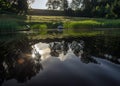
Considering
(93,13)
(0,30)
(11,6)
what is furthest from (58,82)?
(93,13)

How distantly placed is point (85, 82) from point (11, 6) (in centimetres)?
6701

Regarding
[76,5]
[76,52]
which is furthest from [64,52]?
[76,5]

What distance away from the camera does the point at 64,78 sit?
194 inches

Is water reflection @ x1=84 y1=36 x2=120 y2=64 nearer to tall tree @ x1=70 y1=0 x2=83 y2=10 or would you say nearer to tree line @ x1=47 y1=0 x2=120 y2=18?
tree line @ x1=47 y1=0 x2=120 y2=18

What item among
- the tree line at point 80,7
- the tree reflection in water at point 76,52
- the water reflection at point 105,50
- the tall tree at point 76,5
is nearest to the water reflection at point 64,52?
the tree reflection in water at point 76,52

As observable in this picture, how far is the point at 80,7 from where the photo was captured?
87.2m

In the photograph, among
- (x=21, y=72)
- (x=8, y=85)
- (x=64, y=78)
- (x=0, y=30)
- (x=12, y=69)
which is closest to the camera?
(x=8, y=85)

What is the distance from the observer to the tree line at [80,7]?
→ 67812mm

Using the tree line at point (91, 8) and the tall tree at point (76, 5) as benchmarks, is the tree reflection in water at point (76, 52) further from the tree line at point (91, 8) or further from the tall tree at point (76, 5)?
the tall tree at point (76, 5)

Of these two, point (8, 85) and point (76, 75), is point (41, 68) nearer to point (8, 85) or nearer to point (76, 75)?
point (76, 75)

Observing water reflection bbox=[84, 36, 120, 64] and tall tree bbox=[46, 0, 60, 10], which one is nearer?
water reflection bbox=[84, 36, 120, 64]

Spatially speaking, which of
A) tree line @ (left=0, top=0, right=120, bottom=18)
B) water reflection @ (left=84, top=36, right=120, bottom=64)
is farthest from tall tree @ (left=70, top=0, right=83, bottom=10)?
water reflection @ (left=84, top=36, right=120, bottom=64)

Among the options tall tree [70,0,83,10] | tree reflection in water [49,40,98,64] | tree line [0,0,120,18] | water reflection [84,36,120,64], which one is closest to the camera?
tree reflection in water [49,40,98,64]

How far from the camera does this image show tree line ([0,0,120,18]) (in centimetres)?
6781
